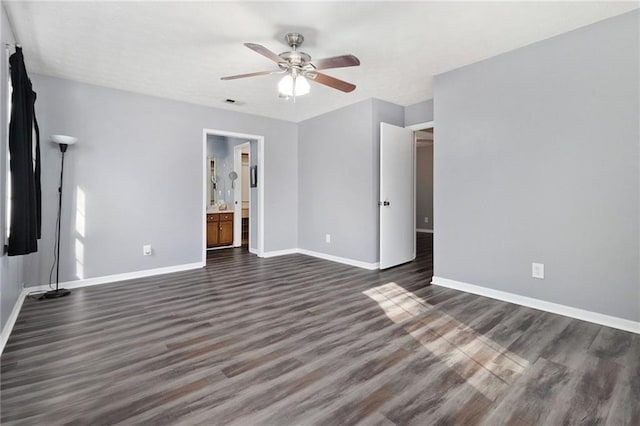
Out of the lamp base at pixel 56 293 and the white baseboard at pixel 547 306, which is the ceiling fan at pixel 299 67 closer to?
the white baseboard at pixel 547 306

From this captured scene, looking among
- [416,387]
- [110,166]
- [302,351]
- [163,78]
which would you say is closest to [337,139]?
[163,78]

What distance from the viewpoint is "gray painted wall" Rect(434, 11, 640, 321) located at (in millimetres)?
2484

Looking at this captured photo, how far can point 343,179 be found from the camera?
4.98 metres

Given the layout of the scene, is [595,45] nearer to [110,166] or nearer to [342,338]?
[342,338]

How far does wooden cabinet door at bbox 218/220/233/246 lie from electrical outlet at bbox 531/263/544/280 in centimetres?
539

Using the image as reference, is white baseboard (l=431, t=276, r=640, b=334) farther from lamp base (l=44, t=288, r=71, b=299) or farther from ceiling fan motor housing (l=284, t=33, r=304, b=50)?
lamp base (l=44, t=288, r=71, b=299)

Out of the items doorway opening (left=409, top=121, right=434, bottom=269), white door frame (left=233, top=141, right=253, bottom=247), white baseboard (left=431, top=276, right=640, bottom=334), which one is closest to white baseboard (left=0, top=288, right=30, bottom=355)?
white door frame (left=233, top=141, right=253, bottom=247)

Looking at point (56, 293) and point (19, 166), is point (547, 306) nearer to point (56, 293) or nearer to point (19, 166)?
point (19, 166)

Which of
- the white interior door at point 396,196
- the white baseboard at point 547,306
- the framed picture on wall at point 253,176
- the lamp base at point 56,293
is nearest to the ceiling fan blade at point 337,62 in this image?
the white interior door at point 396,196

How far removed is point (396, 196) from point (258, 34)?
288cm

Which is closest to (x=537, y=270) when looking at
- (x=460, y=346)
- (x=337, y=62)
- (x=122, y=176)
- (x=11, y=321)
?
(x=460, y=346)

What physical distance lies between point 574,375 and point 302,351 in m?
1.70

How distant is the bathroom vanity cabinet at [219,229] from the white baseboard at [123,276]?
1.65m

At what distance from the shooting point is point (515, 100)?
120 inches
